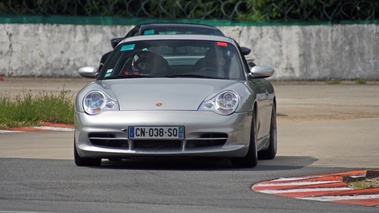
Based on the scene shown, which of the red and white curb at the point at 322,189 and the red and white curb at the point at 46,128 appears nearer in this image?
the red and white curb at the point at 322,189

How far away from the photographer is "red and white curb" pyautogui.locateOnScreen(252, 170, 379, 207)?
9.94 metres

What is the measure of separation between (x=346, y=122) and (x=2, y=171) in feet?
27.9

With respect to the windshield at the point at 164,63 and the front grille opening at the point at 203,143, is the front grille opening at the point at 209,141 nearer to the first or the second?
the front grille opening at the point at 203,143

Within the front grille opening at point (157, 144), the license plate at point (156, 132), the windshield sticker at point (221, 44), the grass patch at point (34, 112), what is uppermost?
the windshield sticker at point (221, 44)

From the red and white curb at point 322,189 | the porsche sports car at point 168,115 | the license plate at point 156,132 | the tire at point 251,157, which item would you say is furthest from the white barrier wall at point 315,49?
the red and white curb at point 322,189

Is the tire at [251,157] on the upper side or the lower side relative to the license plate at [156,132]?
lower

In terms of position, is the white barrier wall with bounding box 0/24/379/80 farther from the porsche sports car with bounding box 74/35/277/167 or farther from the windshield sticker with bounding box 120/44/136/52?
the porsche sports car with bounding box 74/35/277/167

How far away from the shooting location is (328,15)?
31.2 meters

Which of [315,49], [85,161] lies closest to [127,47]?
[85,161]

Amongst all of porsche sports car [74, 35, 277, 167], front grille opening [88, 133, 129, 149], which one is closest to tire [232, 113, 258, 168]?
porsche sports car [74, 35, 277, 167]

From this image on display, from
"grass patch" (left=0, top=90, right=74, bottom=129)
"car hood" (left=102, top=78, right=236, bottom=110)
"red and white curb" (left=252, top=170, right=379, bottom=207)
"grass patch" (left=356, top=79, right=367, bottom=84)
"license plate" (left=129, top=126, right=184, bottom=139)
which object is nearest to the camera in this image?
"red and white curb" (left=252, top=170, right=379, bottom=207)

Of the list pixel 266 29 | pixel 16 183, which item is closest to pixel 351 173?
pixel 16 183

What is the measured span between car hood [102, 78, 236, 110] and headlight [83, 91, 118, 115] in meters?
0.09

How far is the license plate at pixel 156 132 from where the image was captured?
37.7 ft
